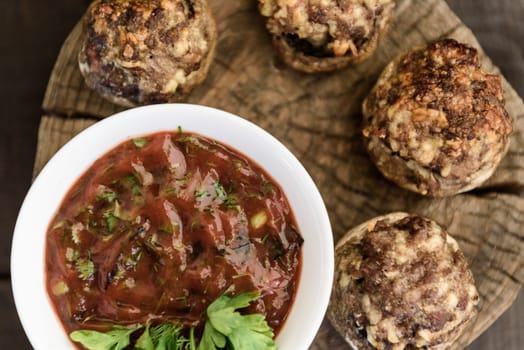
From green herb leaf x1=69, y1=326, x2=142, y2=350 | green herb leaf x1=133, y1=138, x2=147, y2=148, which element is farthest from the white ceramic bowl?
green herb leaf x1=69, y1=326, x2=142, y2=350

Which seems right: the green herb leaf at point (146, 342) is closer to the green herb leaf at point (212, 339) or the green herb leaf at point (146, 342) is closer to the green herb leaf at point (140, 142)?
the green herb leaf at point (212, 339)

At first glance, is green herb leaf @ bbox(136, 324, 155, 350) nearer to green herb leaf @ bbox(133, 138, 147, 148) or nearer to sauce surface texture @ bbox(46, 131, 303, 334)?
sauce surface texture @ bbox(46, 131, 303, 334)

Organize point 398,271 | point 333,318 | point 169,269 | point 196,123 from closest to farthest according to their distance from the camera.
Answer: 1. point 169,269
2. point 196,123
3. point 398,271
4. point 333,318

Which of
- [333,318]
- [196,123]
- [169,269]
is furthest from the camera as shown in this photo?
[333,318]

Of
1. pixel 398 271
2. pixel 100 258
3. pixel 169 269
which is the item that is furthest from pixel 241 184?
pixel 398 271

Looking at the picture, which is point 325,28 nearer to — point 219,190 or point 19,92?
point 219,190

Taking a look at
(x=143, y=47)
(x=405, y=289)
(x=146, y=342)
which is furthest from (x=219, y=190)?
(x=405, y=289)

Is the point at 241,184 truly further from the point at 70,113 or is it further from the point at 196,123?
the point at 70,113
